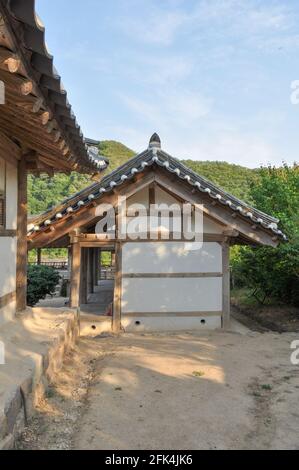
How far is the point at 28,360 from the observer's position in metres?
4.74

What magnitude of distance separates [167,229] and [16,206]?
4029mm

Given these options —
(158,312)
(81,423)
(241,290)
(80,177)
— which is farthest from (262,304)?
(80,177)

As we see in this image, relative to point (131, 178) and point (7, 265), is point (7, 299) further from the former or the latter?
point (131, 178)

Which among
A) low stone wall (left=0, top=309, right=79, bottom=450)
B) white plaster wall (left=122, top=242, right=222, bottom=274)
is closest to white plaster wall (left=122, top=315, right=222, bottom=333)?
white plaster wall (left=122, top=242, right=222, bottom=274)

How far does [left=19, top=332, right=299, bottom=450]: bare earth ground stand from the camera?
4059 millimetres

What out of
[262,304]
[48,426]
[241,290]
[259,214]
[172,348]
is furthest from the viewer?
[241,290]

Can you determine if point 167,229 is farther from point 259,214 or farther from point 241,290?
point 241,290

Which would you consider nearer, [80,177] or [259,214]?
[259,214]

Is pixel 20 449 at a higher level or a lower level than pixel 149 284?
lower

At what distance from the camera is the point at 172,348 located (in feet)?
26.4

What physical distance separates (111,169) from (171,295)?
39864 millimetres

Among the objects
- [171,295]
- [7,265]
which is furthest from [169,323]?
[7,265]

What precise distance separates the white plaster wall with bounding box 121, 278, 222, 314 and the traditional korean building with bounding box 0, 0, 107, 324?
3.13 meters

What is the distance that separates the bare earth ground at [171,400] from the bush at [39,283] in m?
6.16
